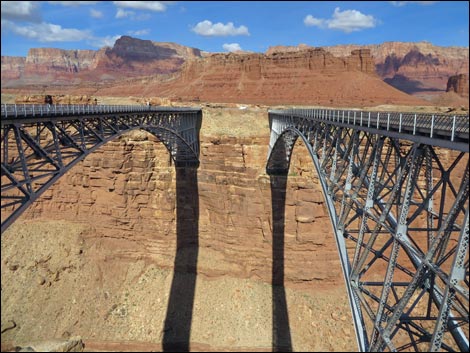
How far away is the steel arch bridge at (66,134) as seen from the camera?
13102mm

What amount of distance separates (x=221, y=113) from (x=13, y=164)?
32.4 meters

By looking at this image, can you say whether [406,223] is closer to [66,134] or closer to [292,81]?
[66,134]

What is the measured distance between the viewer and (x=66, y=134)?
16.5 metres

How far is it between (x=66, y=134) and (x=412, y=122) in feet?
48.1

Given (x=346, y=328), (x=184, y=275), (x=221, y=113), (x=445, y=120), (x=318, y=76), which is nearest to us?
(x=445, y=120)

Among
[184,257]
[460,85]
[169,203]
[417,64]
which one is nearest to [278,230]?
[184,257]

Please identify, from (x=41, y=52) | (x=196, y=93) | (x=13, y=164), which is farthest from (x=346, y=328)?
(x=41, y=52)

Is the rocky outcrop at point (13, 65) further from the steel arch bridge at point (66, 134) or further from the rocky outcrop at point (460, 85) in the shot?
the rocky outcrop at point (460, 85)

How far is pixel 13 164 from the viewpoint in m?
13.2

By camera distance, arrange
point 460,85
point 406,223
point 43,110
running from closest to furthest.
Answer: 1. point 406,223
2. point 43,110
3. point 460,85

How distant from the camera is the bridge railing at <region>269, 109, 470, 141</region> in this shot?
935 centimetres

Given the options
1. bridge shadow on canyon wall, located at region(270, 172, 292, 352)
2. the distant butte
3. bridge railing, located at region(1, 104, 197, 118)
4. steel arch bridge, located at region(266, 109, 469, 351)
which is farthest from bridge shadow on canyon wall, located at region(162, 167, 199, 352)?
the distant butte

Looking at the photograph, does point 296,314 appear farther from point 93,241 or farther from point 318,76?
point 318,76

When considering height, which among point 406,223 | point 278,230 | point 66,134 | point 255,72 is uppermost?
point 255,72
